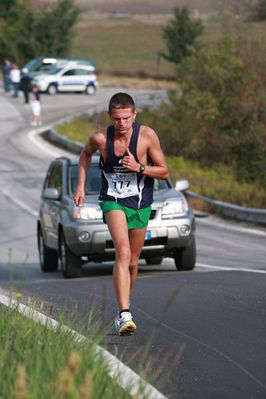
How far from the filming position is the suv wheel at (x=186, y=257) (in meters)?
16.9

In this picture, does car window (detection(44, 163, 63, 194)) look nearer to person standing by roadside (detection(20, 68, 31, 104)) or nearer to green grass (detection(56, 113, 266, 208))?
green grass (detection(56, 113, 266, 208))

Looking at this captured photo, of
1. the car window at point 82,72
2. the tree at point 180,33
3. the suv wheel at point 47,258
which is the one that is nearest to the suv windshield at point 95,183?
the suv wheel at point 47,258

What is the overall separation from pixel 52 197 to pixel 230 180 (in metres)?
19.3

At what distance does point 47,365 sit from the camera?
621cm

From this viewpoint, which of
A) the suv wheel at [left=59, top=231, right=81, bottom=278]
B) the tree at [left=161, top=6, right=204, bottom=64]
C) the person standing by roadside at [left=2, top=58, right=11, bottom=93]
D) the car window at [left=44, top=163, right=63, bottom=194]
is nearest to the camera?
the suv wheel at [left=59, top=231, right=81, bottom=278]

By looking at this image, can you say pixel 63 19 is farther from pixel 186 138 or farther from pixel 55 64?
pixel 186 138

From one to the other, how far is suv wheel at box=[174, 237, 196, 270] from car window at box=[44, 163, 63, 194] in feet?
6.58

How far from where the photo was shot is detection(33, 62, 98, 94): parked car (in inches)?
2650

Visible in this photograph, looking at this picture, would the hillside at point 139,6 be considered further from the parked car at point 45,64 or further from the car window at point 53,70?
the car window at point 53,70

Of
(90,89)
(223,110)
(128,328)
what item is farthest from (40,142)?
(128,328)

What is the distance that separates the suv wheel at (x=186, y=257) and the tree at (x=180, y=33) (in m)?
59.9

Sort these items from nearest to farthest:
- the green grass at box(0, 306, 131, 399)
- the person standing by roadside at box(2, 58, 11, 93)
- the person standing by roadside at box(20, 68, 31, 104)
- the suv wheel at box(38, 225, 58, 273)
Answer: the green grass at box(0, 306, 131, 399) < the suv wheel at box(38, 225, 58, 273) < the person standing by roadside at box(20, 68, 31, 104) < the person standing by roadside at box(2, 58, 11, 93)

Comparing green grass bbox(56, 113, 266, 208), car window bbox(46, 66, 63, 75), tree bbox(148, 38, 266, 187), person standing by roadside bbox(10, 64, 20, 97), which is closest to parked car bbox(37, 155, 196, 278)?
green grass bbox(56, 113, 266, 208)

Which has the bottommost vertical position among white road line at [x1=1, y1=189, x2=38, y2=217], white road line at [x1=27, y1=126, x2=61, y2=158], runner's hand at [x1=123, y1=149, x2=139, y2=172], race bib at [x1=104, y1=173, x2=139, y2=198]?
white road line at [x1=27, y1=126, x2=61, y2=158]
